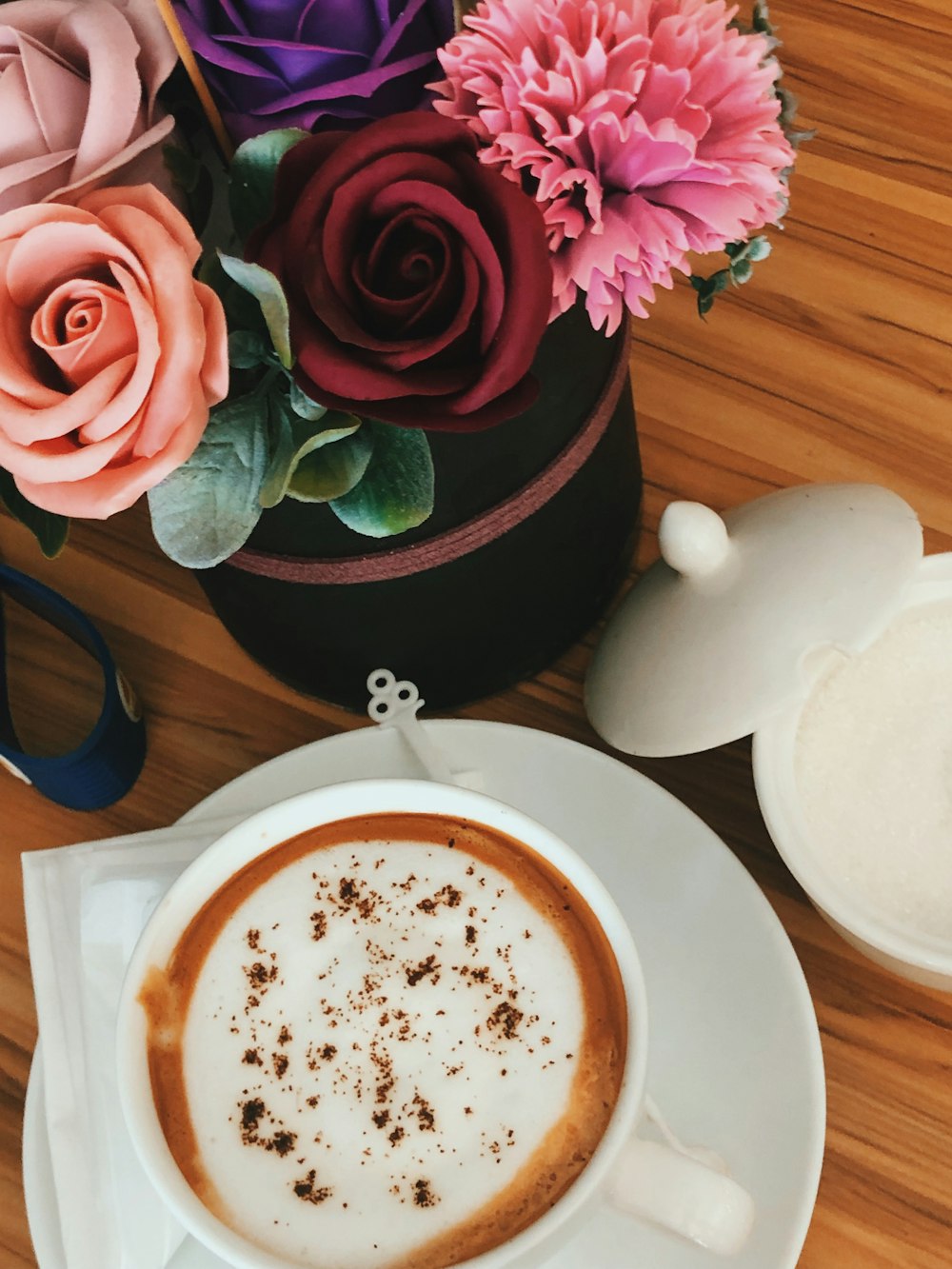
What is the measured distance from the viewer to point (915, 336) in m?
0.67

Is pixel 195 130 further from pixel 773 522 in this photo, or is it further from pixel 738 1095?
pixel 738 1095

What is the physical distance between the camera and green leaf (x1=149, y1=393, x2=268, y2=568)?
38 cm

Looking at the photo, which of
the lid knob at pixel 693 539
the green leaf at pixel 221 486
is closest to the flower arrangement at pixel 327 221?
the green leaf at pixel 221 486

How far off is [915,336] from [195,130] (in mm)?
417

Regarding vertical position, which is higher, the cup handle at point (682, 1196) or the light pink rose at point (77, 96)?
the light pink rose at point (77, 96)

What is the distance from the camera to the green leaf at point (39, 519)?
1.34 ft

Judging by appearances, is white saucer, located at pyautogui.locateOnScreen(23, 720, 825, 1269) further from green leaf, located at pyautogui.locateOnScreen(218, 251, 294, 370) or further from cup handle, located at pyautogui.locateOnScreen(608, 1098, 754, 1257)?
green leaf, located at pyautogui.locateOnScreen(218, 251, 294, 370)

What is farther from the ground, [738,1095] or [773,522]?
[773,522]

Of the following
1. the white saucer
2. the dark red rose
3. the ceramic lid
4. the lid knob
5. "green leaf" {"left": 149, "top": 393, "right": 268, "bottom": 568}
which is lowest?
the white saucer

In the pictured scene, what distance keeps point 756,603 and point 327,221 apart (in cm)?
25

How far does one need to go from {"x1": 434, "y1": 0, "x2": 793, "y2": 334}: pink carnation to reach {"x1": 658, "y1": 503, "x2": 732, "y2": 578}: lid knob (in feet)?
0.42

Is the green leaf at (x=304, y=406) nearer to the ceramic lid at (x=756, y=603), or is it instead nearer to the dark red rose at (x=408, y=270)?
the dark red rose at (x=408, y=270)

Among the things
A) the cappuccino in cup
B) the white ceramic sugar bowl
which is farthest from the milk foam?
the white ceramic sugar bowl

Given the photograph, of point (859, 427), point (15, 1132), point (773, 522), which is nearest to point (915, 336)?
point (859, 427)
